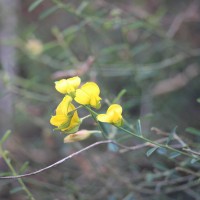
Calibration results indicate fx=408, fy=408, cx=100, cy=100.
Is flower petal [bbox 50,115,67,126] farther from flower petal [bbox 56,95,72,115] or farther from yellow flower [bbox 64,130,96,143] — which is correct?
yellow flower [bbox 64,130,96,143]

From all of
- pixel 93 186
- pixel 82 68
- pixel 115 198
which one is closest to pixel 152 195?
pixel 115 198

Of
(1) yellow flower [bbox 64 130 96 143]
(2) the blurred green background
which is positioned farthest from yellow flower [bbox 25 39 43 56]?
(1) yellow flower [bbox 64 130 96 143]

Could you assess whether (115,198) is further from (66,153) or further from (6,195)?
(6,195)

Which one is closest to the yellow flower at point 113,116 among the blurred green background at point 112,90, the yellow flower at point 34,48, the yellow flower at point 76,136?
the yellow flower at point 76,136

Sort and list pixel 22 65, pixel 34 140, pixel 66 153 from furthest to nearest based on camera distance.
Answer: pixel 22 65, pixel 34 140, pixel 66 153

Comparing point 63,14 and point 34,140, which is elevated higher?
point 63,14

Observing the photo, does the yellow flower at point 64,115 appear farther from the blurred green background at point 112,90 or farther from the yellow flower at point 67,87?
the blurred green background at point 112,90
